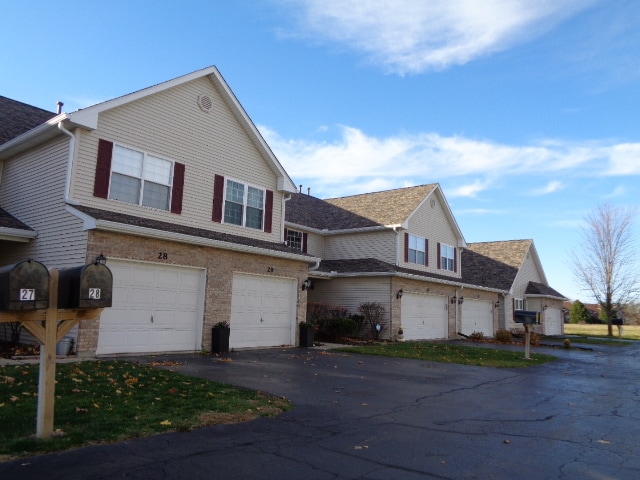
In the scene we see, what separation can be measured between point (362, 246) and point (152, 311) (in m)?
14.2

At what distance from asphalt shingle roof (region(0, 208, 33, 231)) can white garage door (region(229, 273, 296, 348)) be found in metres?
5.97

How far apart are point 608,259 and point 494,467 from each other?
39.7m

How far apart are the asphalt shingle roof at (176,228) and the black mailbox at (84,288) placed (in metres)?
6.81

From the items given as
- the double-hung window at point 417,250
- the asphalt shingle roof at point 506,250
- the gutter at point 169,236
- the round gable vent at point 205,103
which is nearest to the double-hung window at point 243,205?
the gutter at point 169,236

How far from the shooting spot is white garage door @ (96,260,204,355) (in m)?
12.6

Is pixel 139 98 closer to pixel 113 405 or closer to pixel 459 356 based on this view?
pixel 113 405

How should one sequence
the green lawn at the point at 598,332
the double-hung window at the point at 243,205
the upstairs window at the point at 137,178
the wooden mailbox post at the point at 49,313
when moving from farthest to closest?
1. the green lawn at the point at 598,332
2. the double-hung window at the point at 243,205
3. the upstairs window at the point at 137,178
4. the wooden mailbox post at the point at 49,313

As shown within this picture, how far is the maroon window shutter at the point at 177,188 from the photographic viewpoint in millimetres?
15023

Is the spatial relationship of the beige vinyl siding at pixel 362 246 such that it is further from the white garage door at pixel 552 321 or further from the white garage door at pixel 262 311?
the white garage door at pixel 552 321

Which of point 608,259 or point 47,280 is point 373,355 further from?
point 608,259

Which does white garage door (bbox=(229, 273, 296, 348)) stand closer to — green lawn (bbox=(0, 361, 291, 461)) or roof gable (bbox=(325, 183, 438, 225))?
green lawn (bbox=(0, 361, 291, 461))

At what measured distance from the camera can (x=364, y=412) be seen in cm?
759

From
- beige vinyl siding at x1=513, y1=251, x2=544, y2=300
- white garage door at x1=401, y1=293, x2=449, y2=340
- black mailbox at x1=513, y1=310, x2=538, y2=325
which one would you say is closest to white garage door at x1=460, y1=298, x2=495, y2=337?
white garage door at x1=401, y1=293, x2=449, y2=340

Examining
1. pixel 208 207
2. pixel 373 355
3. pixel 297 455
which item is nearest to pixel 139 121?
pixel 208 207
